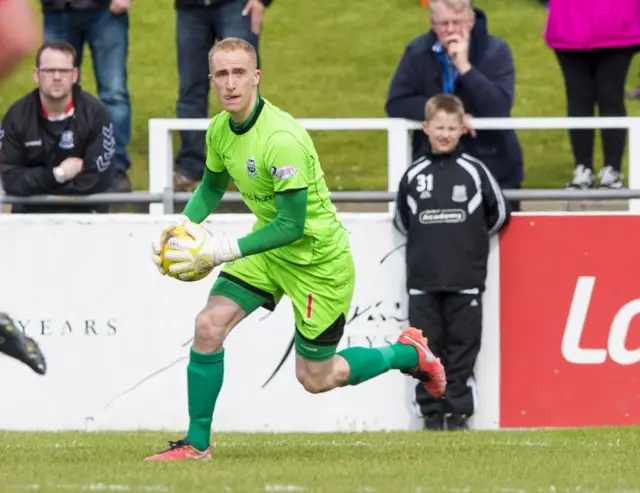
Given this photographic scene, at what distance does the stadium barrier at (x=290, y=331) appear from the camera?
35.6 feet

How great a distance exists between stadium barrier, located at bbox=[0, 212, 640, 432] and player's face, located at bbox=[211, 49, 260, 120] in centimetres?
278

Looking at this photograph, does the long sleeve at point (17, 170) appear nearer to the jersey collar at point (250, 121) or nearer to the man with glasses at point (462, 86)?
the man with glasses at point (462, 86)

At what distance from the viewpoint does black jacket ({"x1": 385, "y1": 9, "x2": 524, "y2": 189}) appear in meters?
11.0

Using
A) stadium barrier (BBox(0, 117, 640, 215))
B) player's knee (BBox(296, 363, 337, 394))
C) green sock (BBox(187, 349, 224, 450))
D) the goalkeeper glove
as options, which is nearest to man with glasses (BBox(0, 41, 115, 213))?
stadium barrier (BBox(0, 117, 640, 215))

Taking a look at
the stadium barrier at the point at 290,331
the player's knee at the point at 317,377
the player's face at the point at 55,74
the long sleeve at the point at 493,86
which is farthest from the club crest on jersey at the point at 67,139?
the player's knee at the point at 317,377

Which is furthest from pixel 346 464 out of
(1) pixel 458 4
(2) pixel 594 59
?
(2) pixel 594 59

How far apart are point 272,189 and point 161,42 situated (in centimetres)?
1153

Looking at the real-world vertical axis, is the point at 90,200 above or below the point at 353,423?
above

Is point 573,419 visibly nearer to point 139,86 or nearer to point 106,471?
point 106,471

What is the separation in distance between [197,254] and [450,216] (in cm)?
300

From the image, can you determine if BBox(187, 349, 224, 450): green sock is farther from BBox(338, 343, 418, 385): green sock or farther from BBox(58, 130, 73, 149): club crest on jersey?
BBox(58, 130, 73, 149): club crest on jersey

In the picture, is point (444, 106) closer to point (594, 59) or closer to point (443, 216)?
point (443, 216)

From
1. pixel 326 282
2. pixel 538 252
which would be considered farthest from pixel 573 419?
pixel 326 282

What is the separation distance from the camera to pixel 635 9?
37.2 feet
